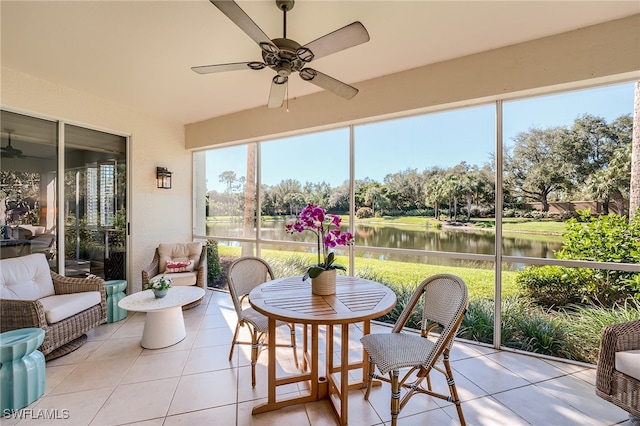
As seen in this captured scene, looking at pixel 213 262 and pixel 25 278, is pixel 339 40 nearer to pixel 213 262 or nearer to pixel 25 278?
pixel 25 278

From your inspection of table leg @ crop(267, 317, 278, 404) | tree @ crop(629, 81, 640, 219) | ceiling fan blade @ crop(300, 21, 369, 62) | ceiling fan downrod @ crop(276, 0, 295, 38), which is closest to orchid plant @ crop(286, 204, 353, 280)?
table leg @ crop(267, 317, 278, 404)

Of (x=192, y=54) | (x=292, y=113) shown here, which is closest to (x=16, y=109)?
(x=192, y=54)

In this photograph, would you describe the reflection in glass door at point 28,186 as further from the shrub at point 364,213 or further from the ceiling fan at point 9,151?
the shrub at point 364,213

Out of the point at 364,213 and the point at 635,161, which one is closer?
the point at 635,161

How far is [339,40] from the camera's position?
176 cm

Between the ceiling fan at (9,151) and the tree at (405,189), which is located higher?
the ceiling fan at (9,151)

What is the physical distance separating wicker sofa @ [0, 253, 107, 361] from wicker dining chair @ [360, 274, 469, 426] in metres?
2.81

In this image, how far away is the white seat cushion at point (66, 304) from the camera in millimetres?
2523

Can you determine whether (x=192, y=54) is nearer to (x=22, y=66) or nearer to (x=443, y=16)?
(x=22, y=66)

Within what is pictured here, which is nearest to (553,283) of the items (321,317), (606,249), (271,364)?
(606,249)

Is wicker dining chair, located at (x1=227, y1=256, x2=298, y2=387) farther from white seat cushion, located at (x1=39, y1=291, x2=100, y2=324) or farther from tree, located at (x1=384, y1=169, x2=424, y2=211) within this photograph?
tree, located at (x1=384, y1=169, x2=424, y2=211)

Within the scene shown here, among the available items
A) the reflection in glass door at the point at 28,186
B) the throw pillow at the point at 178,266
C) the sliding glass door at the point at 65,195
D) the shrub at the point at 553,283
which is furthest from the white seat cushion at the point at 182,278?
the shrub at the point at 553,283

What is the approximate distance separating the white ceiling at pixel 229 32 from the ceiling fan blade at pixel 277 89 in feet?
1.51

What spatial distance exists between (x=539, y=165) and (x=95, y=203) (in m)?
5.55
